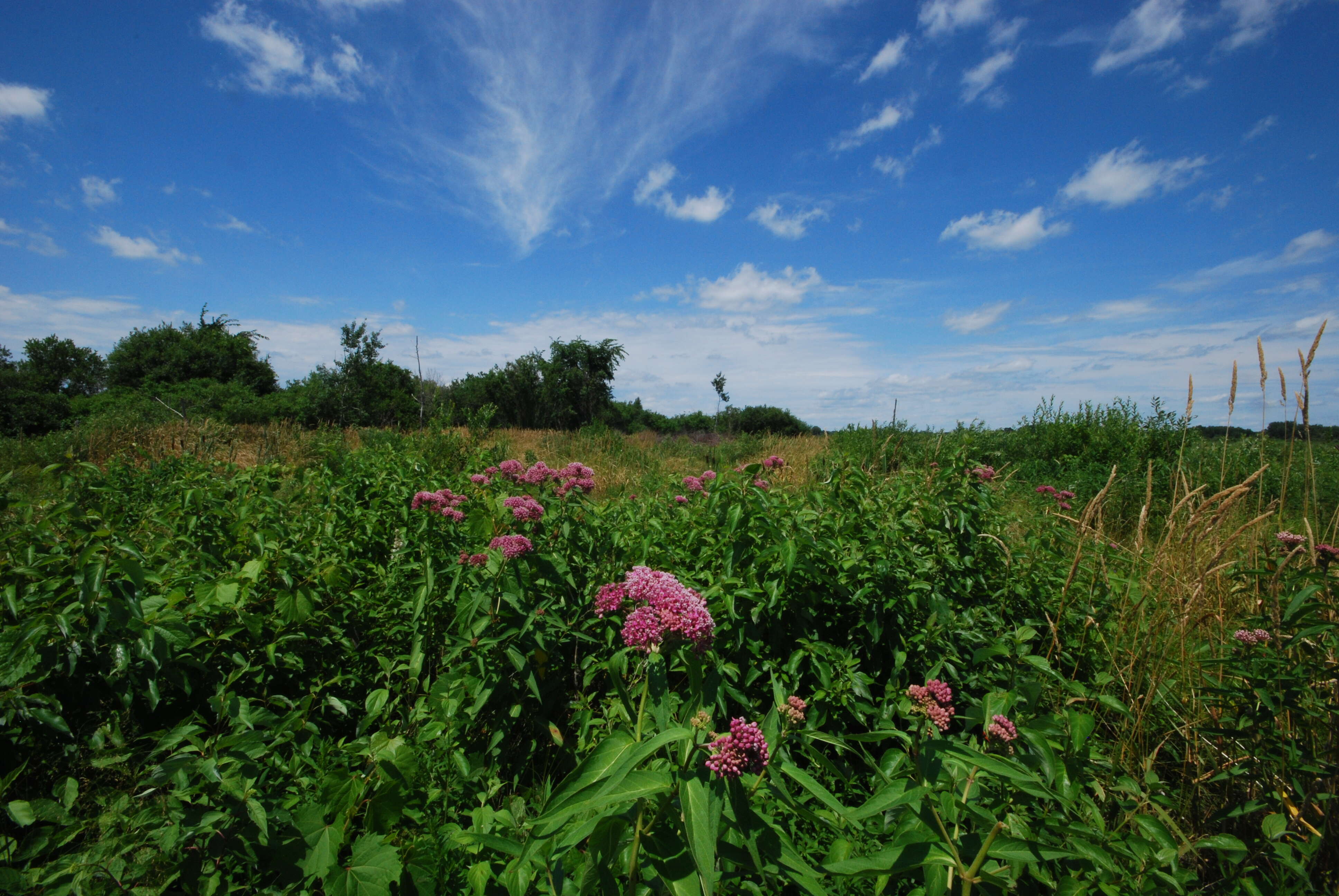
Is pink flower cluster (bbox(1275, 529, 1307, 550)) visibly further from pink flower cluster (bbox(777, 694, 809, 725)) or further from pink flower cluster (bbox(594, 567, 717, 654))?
pink flower cluster (bbox(594, 567, 717, 654))

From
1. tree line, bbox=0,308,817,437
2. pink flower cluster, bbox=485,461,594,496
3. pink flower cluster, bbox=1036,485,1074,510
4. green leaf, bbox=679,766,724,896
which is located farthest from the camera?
tree line, bbox=0,308,817,437

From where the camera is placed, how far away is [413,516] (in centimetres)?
285

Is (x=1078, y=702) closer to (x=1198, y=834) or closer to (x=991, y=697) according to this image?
(x=1198, y=834)

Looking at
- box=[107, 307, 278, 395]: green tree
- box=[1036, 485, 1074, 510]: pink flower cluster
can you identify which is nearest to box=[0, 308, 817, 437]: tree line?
box=[107, 307, 278, 395]: green tree

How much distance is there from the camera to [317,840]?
1.48 metres

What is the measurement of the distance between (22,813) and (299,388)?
31324 mm

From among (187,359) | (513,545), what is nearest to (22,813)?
(513,545)

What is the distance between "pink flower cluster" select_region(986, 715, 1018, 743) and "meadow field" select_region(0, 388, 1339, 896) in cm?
1

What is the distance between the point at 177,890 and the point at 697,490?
2.48m

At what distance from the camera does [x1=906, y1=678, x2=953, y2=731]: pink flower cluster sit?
1.29 m

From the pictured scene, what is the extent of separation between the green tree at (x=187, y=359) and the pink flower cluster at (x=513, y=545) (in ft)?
113

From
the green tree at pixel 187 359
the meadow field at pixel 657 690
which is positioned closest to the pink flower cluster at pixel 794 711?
the meadow field at pixel 657 690

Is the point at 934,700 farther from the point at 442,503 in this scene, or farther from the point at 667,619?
the point at 442,503

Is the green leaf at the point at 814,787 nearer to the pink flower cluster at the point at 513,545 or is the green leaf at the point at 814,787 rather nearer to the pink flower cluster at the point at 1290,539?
the pink flower cluster at the point at 513,545
